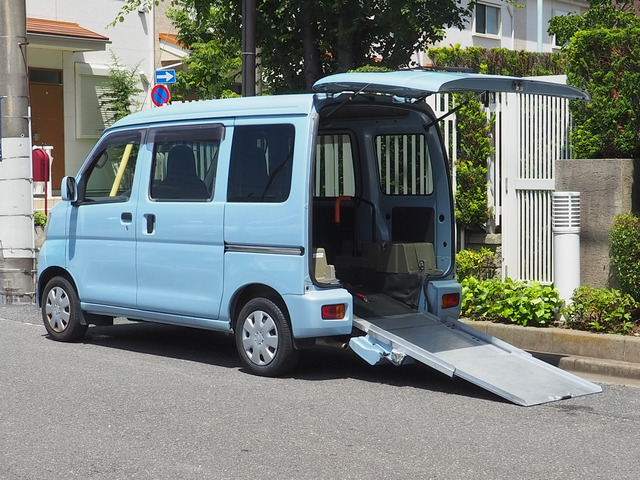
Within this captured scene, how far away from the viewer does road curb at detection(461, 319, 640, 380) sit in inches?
348

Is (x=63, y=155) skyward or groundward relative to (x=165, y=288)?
skyward

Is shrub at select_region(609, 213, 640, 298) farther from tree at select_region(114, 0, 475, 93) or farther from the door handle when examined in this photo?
tree at select_region(114, 0, 475, 93)

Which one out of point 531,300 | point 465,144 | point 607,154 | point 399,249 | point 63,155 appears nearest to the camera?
point 399,249

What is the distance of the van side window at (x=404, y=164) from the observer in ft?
31.2

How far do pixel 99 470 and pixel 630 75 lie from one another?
6.88 m

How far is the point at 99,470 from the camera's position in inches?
234

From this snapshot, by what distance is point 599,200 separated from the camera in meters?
10.6

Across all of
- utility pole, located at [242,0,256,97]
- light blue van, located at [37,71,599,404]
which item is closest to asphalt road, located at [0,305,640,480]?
light blue van, located at [37,71,599,404]

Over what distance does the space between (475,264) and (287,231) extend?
3844mm

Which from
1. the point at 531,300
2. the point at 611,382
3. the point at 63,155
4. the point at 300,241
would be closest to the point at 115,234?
the point at 300,241

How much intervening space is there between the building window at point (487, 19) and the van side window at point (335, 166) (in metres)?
27.0

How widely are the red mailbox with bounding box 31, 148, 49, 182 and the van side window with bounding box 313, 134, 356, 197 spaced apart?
30.4 feet

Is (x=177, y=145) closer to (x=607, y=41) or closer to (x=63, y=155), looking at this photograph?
(x=607, y=41)

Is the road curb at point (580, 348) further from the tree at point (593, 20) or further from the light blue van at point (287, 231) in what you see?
the tree at point (593, 20)
